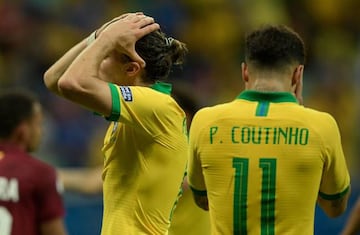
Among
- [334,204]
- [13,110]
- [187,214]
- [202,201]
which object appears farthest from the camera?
[187,214]

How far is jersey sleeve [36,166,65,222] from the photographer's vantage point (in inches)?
226

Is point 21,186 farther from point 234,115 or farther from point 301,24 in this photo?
point 301,24

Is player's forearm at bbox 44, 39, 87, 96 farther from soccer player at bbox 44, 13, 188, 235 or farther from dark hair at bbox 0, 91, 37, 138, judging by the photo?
dark hair at bbox 0, 91, 37, 138

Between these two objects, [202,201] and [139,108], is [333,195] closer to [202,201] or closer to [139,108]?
[202,201]

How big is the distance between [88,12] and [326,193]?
806 cm

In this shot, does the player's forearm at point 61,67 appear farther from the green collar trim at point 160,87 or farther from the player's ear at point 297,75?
the player's ear at point 297,75

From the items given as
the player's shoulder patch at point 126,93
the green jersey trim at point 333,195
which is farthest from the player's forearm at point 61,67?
the green jersey trim at point 333,195

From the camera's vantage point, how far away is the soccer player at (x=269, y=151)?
467cm

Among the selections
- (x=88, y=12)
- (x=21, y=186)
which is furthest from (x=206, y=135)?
(x=88, y=12)

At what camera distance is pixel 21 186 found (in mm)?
5676

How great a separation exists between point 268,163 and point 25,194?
1.50 meters

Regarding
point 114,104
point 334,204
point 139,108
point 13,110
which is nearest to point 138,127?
point 139,108

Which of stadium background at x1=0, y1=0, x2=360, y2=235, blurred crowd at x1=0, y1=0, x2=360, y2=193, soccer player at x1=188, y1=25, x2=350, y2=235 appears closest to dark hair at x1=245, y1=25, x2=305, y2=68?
soccer player at x1=188, y1=25, x2=350, y2=235

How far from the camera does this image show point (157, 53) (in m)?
4.77
